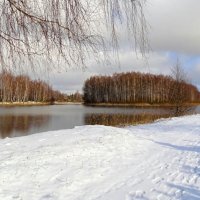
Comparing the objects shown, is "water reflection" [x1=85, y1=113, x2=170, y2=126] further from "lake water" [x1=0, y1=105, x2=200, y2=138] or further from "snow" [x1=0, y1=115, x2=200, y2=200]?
"snow" [x1=0, y1=115, x2=200, y2=200]

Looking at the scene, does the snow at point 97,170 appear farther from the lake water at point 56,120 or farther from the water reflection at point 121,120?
the water reflection at point 121,120

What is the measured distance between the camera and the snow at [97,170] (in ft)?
20.6

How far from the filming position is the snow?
6281 millimetres

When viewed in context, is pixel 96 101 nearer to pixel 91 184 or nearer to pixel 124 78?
pixel 124 78

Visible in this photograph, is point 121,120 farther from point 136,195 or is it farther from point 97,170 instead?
point 136,195

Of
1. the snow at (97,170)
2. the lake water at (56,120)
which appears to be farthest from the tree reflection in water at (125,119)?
the snow at (97,170)

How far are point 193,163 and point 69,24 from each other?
6.89m

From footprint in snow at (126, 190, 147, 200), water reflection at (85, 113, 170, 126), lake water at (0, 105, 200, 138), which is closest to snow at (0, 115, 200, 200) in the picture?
footprint in snow at (126, 190, 147, 200)

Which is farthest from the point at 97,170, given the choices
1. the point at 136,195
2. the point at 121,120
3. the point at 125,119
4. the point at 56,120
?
the point at 56,120

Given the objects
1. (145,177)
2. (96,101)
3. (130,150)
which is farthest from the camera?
(96,101)

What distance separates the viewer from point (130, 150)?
1043 cm

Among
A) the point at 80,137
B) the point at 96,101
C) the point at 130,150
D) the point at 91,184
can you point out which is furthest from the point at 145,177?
the point at 96,101

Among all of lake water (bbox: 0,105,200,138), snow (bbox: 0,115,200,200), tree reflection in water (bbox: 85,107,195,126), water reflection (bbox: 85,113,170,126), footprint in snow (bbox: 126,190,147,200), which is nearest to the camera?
footprint in snow (bbox: 126,190,147,200)

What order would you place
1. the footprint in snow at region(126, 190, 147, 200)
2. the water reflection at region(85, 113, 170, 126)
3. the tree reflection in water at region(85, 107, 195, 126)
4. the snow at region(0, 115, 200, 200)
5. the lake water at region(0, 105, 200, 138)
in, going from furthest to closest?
the tree reflection in water at region(85, 107, 195, 126) → the water reflection at region(85, 113, 170, 126) → the lake water at region(0, 105, 200, 138) → the snow at region(0, 115, 200, 200) → the footprint in snow at region(126, 190, 147, 200)
